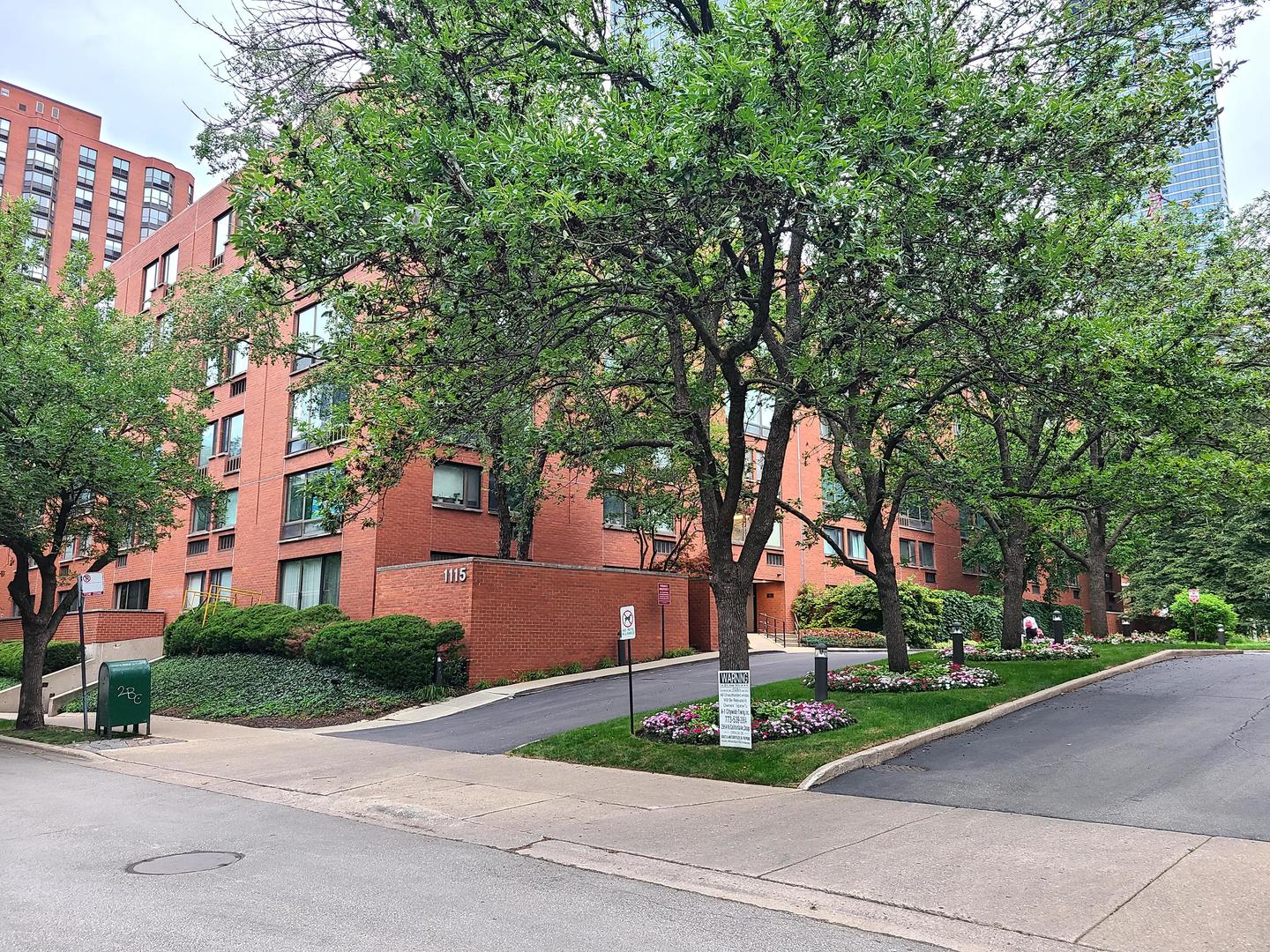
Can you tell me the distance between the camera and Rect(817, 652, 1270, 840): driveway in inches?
309

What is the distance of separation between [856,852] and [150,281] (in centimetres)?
4180

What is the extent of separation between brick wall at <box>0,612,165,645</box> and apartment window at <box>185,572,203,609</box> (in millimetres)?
985

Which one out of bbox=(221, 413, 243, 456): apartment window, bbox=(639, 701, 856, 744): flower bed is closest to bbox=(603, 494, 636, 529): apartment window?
bbox=(221, 413, 243, 456): apartment window

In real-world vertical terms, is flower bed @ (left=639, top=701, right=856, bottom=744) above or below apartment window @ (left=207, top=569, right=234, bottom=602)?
below

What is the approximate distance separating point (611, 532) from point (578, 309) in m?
20.4

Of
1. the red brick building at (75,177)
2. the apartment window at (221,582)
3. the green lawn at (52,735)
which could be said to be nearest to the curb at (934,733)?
the green lawn at (52,735)

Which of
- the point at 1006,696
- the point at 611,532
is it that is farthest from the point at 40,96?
the point at 1006,696

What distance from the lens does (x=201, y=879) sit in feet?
20.2

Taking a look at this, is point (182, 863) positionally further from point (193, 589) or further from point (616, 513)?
point (193, 589)

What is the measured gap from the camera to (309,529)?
26.9m

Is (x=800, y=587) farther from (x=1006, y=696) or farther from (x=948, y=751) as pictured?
(x=948, y=751)

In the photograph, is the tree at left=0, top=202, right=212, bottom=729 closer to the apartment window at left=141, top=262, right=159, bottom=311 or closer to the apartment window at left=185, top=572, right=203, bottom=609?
the apartment window at left=185, top=572, right=203, bottom=609

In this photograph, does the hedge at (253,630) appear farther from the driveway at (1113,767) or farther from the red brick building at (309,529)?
the driveway at (1113,767)

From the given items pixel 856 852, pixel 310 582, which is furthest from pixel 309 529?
pixel 856 852
